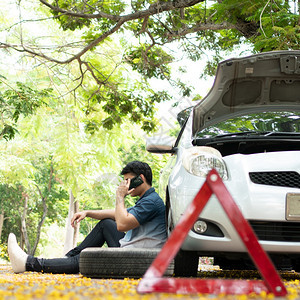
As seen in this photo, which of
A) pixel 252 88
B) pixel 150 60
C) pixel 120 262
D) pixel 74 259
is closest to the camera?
pixel 120 262

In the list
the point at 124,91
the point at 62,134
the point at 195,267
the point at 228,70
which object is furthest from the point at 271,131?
the point at 62,134

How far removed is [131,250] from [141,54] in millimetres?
8873

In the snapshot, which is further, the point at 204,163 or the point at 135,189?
the point at 135,189

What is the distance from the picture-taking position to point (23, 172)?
70.9ft

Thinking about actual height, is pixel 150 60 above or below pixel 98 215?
above

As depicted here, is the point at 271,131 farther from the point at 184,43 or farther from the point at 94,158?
the point at 94,158

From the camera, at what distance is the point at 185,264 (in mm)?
4219

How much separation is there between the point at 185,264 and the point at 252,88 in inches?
81.5

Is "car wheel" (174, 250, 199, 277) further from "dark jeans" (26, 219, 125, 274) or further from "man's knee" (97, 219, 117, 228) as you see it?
"man's knee" (97, 219, 117, 228)

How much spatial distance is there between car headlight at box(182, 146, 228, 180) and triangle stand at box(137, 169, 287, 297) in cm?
132

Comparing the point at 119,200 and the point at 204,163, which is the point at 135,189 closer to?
the point at 119,200

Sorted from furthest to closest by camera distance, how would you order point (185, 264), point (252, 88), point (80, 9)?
1. point (80, 9)
2. point (252, 88)
3. point (185, 264)

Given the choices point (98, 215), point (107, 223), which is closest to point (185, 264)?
point (107, 223)

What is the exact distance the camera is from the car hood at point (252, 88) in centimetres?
477
